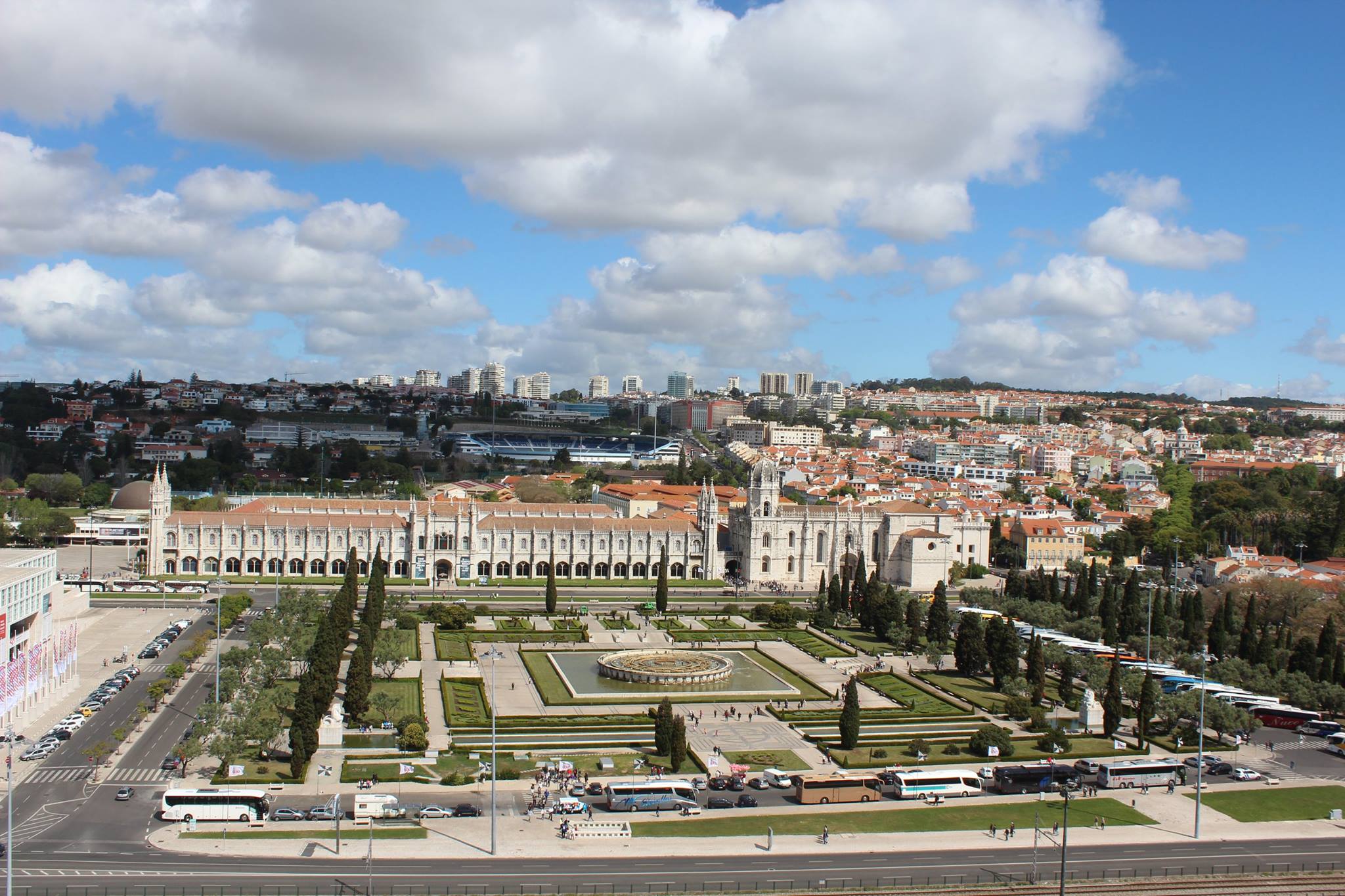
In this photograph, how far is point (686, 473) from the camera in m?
149

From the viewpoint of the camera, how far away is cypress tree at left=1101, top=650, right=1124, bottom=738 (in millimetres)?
48906

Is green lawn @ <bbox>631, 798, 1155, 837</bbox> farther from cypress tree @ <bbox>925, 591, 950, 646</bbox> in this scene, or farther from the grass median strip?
cypress tree @ <bbox>925, 591, 950, 646</bbox>

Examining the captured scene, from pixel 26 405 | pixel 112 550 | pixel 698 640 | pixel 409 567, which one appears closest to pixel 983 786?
pixel 698 640

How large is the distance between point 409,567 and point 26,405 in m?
137

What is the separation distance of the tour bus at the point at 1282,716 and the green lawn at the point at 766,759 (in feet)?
75.7

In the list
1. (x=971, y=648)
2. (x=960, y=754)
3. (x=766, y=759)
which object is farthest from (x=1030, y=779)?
(x=971, y=648)

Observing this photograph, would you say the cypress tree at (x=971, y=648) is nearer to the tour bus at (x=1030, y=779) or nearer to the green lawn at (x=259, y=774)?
the tour bus at (x=1030, y=779)

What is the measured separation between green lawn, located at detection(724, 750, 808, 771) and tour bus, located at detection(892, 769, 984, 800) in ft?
13.5

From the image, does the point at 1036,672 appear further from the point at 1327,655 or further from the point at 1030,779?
the point at 1327,655

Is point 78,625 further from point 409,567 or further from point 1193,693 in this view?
point 1193,693

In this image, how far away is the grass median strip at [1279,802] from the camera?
40.5 m

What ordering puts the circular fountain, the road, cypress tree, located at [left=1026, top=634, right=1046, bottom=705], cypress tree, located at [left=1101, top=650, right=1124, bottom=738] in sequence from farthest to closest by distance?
the circular fountain, cypress tree, located at [left=1026, top=634, right=1046, bottom=705], cypress tree, located at [left=1101, top=650, right=1124, bottom=738], the road

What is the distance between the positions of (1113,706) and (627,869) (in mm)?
24883

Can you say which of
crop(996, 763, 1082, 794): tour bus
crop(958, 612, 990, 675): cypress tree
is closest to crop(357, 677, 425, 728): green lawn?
crop(996, 763, 1082, 794): tour bus
